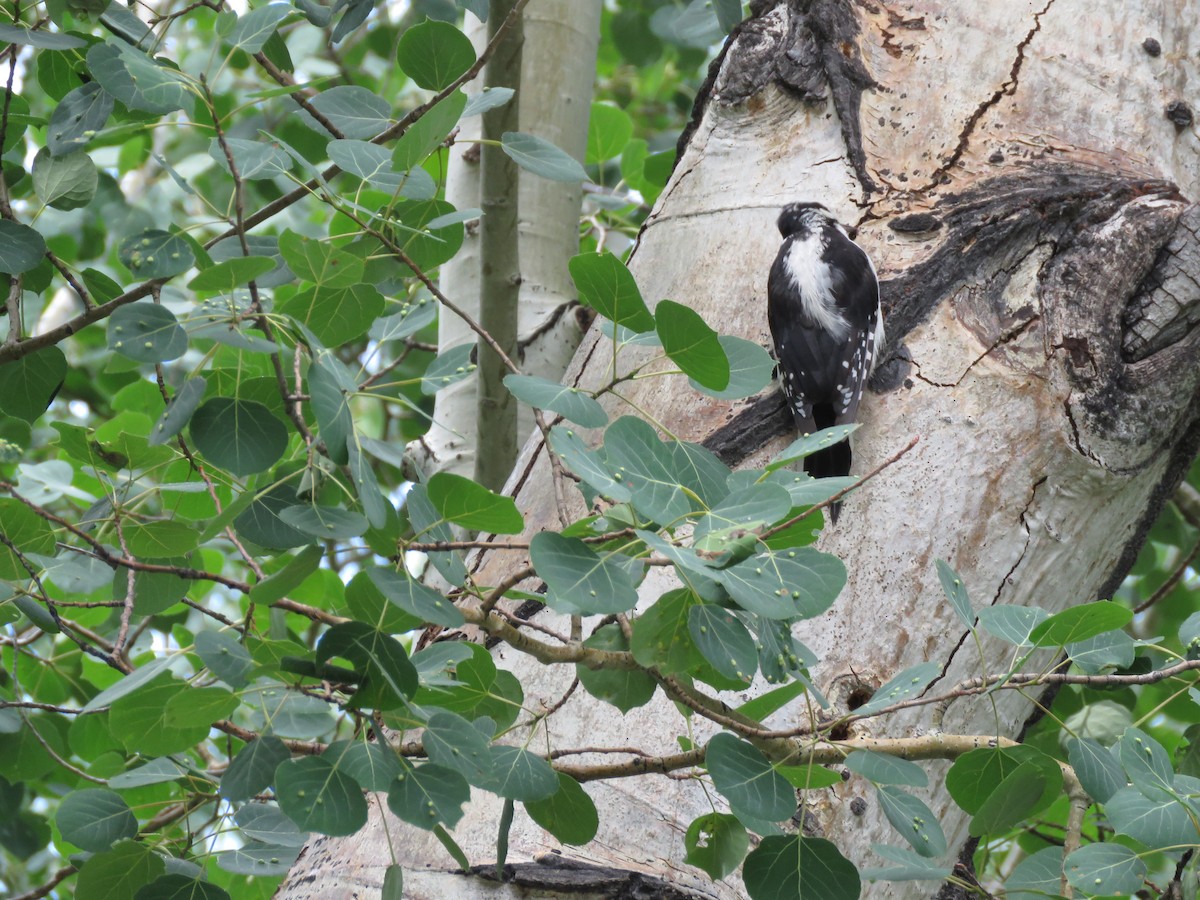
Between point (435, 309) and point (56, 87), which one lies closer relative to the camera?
point (435, 309)

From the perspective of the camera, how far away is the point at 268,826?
52.4 inches

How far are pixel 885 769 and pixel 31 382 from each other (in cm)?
124

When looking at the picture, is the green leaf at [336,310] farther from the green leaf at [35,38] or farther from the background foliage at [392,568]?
the green leaf at [35,38]

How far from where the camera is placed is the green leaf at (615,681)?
122 centimetres

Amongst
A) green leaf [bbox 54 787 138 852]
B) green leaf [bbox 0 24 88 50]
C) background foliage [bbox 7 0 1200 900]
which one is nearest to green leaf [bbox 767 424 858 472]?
background foliage [bbox 7 0 1200 900]

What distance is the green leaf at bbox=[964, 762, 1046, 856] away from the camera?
1.22 m

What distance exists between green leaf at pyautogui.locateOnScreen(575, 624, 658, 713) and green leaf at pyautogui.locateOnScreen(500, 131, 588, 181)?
0.60 metres

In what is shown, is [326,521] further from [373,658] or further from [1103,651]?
[1103,651]

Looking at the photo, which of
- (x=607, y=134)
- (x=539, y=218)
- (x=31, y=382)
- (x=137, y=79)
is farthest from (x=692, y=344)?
(x=607, y=134)

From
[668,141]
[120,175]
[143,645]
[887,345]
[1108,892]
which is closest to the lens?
[1108,892]

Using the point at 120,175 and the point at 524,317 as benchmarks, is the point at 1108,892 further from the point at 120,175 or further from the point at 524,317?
the point at 120,175

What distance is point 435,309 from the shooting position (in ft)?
4.87

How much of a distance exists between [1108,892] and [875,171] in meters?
1.13

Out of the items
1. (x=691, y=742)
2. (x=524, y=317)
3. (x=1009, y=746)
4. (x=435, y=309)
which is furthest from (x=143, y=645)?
(x=1009, y=746)
